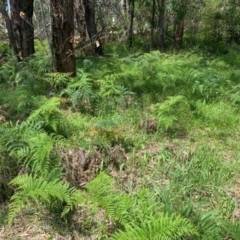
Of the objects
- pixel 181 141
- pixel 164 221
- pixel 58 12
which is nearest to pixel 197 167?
pixel 181 141

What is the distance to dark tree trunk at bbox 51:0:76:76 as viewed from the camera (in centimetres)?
531

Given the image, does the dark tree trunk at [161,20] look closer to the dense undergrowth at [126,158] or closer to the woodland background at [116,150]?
the woodland background at [116,150]

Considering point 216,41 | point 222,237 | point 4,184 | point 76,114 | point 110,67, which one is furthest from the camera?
point 216,41

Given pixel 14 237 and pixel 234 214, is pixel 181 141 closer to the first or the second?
pixel 234 214

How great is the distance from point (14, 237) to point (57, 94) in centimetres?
323

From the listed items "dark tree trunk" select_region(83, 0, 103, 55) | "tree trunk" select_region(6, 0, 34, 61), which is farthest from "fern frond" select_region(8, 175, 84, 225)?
"dark tree trunk" select_region(83, 0, 103, 55)

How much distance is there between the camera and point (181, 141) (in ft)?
12.9

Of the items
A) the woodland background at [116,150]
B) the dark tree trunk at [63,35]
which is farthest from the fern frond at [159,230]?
the dark tree trunk at [63,35]

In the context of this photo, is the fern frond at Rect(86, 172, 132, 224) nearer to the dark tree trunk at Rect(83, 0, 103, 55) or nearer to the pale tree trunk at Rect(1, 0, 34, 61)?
the pale tree trunk at Rect(1, 0, 34, 61)

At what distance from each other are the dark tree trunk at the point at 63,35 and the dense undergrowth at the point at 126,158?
1.09 ft

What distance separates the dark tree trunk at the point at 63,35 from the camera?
531 centimetres

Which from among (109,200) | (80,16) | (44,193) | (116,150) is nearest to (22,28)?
(80,16)

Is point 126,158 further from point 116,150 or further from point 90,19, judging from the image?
point 90,19

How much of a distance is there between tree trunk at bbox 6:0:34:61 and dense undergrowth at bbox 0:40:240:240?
2.28m
